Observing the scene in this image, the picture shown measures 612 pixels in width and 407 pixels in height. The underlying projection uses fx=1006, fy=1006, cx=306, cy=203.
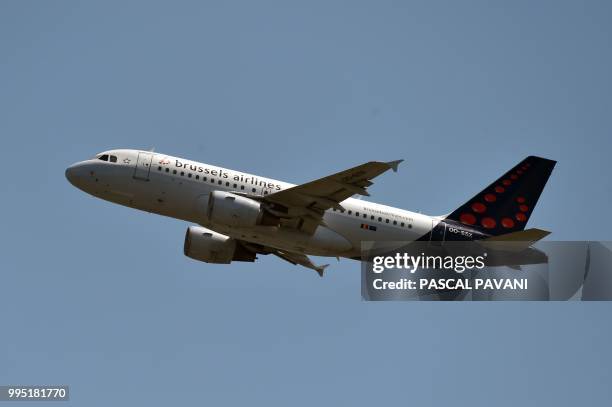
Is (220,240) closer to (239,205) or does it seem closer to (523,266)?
(239,205)

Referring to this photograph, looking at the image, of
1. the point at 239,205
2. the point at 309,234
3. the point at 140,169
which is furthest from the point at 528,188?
the point at 140,169

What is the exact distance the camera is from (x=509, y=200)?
56.8 meters

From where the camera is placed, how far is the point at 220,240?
56719 mm

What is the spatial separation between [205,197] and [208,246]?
6234 millimetres

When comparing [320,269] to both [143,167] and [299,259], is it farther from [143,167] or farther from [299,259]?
[143,167]

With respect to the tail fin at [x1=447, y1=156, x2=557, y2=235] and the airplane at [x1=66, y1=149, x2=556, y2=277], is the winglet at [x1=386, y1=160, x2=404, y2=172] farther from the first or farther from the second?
the tail fin at [x1=447, y1=156, x2=557, y2=235]

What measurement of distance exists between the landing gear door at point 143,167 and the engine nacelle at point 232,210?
3837 mm

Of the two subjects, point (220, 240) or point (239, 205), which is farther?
point (220, 240)

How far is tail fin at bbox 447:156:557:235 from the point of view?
182 ft

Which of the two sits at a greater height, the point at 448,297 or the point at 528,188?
the point at 528,188

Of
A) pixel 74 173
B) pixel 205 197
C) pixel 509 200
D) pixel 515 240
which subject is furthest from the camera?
pixel 509 200

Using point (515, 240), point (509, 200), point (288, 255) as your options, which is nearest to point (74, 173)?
point (288, 255)

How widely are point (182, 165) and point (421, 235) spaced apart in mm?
13029


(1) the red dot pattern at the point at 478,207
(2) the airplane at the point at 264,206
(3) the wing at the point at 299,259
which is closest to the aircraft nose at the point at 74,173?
(2) the airplane at the point at 264,206
